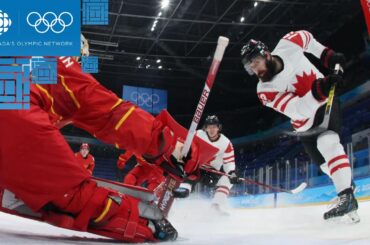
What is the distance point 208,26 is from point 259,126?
9.22ft

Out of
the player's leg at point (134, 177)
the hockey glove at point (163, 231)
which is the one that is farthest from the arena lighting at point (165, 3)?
the hockey glove at point (163, 231)

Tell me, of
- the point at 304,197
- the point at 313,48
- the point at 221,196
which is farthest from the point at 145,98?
the point at 313,48

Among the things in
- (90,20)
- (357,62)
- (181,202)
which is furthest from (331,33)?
(90,20)

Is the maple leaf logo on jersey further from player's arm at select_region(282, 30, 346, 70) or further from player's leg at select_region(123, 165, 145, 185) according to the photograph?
player's leg at select_region(123, 165, 145, 185)

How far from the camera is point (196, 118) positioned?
1236mm

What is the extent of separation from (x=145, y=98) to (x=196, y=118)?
9341mm

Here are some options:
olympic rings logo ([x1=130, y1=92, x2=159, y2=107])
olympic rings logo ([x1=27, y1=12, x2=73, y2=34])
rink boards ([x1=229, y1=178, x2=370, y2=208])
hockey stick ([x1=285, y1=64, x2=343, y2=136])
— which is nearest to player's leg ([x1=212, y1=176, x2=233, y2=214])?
rink boards ([x1=229, y1=178, x2=370, y2=208])

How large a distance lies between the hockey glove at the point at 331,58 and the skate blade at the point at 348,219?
29.4 inches

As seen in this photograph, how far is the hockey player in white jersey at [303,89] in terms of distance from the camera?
83.4 inches

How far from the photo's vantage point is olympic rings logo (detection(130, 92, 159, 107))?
408 inches

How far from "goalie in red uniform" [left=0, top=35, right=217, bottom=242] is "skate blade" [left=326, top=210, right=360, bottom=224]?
99cm

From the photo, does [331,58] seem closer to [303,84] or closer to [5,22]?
[303,84]

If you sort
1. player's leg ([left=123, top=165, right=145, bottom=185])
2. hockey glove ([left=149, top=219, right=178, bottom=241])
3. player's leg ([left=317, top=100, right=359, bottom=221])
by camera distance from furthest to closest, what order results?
player's leg ([left=123, top=165, right=145, bottom=185]), player's leg ([left=317, top=100, right=359, bottom=221]), hockey glove ([left=149, top=219, right=178, bottom=241])

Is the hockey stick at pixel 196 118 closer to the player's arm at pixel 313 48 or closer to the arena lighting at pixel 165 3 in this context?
the player's arm at pixel 313 48
